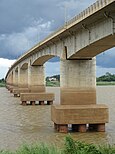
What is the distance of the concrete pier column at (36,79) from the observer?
59.7m

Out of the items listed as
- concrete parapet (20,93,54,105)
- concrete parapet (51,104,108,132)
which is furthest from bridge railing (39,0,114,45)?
concrete parapet (20,93,54,105)

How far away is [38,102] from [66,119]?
33.3m

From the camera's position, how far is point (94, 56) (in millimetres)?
30859

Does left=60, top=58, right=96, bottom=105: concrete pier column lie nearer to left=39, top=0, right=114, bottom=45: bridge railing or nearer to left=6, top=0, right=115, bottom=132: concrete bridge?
left=6, top=0, right=115, bottom=132: concrete bridge

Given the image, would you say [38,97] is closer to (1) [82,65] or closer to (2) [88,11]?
(1) [82,65]

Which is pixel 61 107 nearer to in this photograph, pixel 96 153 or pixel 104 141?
pixel 104 141

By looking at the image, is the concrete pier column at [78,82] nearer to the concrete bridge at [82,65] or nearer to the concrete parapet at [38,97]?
the concrete bridge at [82,65]

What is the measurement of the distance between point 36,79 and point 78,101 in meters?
30.8

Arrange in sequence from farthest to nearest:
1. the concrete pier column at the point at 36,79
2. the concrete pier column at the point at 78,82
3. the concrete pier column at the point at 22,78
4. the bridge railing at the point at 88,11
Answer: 1. the concrete pier column at the point at 22,78
2. the concrete pier column at the point at 36,79
3. the concrete pier column at the point at 78,82
4. the bridge railing at the point at 88,11

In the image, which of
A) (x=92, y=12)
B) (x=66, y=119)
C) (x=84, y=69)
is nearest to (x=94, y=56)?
(x=84, y=69)

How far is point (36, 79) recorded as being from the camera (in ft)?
199

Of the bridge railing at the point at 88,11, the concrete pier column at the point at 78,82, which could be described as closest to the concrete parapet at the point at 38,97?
the concrete pier column at the point at 78,82

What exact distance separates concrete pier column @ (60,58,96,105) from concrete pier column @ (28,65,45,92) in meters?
28.3

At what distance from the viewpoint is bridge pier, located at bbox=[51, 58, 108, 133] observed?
27.2 meters
